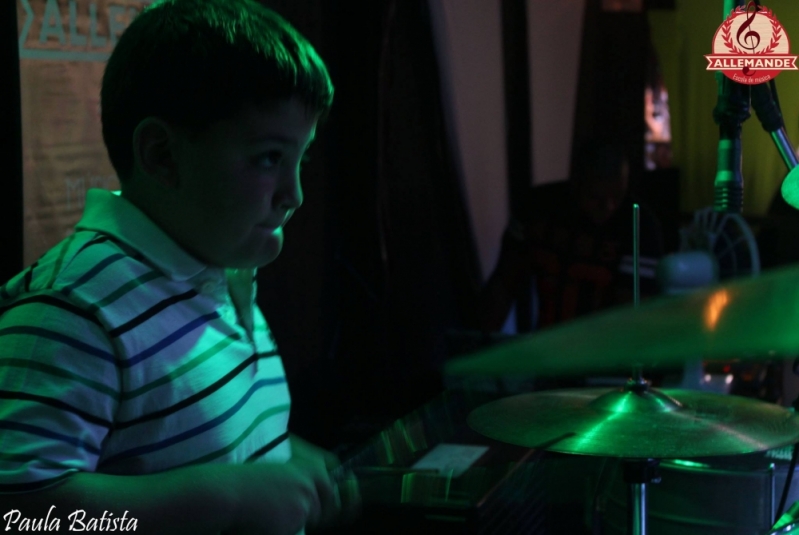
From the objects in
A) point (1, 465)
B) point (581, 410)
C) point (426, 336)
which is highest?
point (1, 465)

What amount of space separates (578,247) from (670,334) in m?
1.44

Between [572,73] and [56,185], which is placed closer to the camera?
[56,185]

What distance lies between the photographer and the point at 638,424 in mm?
943

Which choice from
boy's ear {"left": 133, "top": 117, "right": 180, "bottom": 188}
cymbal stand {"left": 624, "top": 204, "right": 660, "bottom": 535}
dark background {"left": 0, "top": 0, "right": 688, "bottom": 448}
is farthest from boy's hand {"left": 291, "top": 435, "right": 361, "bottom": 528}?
dark background {"left": 0, "top": 0, "right": 688, "bottom": 448}

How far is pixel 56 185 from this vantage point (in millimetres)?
1378

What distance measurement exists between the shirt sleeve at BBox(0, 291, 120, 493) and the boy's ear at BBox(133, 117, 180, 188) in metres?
0.14

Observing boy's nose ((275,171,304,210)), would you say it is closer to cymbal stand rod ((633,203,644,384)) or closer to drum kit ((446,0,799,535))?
drum kit ((446,0,799,535))

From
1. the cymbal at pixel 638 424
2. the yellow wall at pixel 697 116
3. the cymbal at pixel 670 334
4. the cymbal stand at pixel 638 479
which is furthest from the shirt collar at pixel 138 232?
the yellow wall at pixel 697 116

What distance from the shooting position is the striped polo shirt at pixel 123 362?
574mm

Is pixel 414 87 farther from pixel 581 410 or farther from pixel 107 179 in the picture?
pixel 581 410

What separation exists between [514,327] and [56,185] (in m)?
1.30

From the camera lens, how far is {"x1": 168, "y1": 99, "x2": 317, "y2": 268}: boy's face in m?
0.68

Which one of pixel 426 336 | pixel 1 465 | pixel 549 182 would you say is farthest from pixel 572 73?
pixel 1 465

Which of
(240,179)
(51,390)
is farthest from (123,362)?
(240,179)
